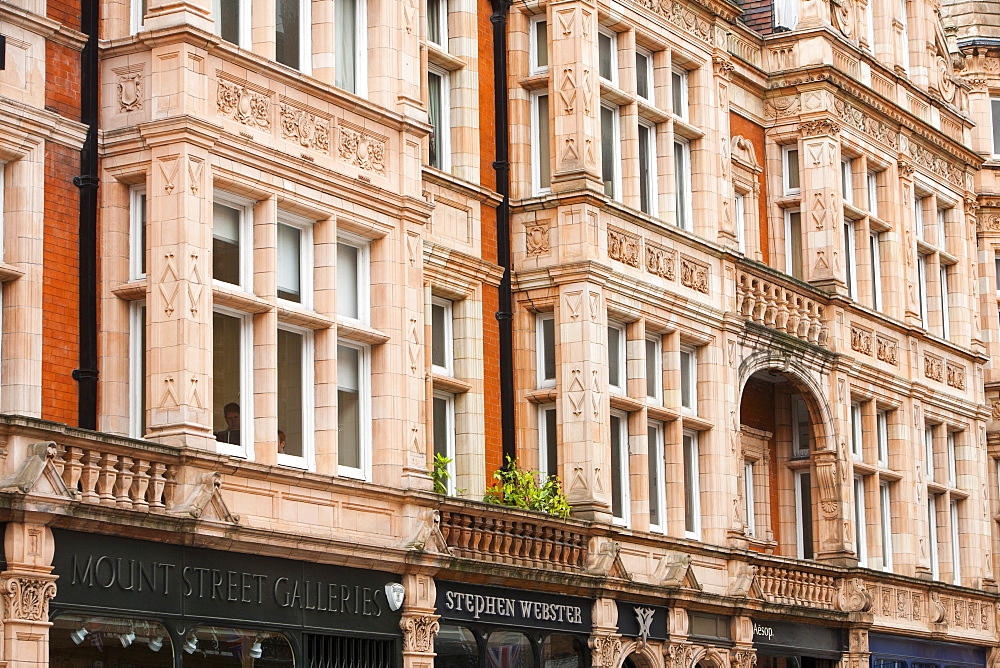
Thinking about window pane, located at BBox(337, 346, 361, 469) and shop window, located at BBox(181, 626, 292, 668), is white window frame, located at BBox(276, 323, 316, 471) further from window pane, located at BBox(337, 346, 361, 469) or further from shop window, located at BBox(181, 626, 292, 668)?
shop window, located at BBox(181, 626, 292, 668)

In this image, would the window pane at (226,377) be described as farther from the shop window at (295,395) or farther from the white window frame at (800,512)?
the white window frame at (800,512)

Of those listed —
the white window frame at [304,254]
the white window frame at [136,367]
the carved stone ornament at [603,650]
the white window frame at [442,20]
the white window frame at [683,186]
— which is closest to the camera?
the white window frame at [136,367]

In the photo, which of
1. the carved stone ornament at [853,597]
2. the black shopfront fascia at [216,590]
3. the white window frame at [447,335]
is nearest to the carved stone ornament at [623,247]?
the white window frame at [447,335]

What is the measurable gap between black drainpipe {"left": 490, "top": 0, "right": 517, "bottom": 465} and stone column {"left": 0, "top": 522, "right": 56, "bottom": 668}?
964 cm

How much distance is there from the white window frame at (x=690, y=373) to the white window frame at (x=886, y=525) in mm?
6723

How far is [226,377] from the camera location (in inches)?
805

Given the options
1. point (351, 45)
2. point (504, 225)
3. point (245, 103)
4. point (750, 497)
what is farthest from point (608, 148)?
point (245, 103)

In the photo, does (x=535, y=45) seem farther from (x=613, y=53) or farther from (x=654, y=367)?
(x=654, y=367)

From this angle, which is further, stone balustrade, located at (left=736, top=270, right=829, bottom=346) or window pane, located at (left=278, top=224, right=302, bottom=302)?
stone balustrade, located at (left=736, top=270, right=829, bottom=346)

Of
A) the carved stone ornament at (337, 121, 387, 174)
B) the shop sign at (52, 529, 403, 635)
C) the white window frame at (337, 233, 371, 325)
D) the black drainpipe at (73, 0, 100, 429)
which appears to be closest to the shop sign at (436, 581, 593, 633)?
the shop sign at (52, 529, 403, 635)

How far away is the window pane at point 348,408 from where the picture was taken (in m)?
→ 22.2

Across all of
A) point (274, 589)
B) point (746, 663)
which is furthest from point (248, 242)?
point (746, 663)

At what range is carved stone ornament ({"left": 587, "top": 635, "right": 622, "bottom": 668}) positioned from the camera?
25.5m

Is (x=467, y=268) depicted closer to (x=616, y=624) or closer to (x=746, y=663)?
(x=616, y=624)
